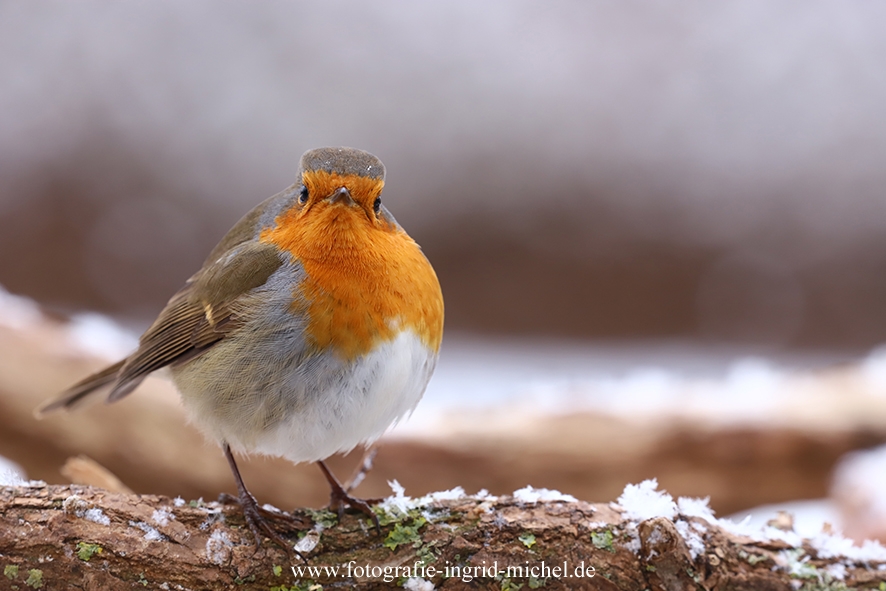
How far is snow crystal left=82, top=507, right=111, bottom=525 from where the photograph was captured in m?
1.84

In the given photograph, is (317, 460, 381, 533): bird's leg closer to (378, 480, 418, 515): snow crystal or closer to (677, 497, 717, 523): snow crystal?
(378, 480, 418, 515): snow crystal

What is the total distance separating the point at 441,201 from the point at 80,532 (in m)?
3.79

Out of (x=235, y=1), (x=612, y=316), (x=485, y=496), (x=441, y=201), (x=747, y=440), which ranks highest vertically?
(x=235, y=1)

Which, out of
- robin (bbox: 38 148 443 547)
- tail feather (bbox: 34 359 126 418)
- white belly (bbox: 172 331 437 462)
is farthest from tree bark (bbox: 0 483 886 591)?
tail feather (bbox: 34 359 126 418)

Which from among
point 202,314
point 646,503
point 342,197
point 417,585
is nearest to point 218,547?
point 417,585

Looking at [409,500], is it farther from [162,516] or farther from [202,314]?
[202,314]

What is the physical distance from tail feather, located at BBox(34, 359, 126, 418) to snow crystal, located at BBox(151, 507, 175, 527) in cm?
89

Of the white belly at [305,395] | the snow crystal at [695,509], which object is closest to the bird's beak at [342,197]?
the white belly at [305,395]

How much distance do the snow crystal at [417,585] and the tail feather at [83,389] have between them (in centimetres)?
137

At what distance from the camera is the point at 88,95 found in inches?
198

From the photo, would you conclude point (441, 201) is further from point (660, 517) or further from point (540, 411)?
point (660, 517)

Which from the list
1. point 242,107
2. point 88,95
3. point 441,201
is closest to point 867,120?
point 441,201

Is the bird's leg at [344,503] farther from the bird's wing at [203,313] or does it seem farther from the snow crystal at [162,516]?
the bird's wing at [203,313]

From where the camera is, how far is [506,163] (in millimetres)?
5395
